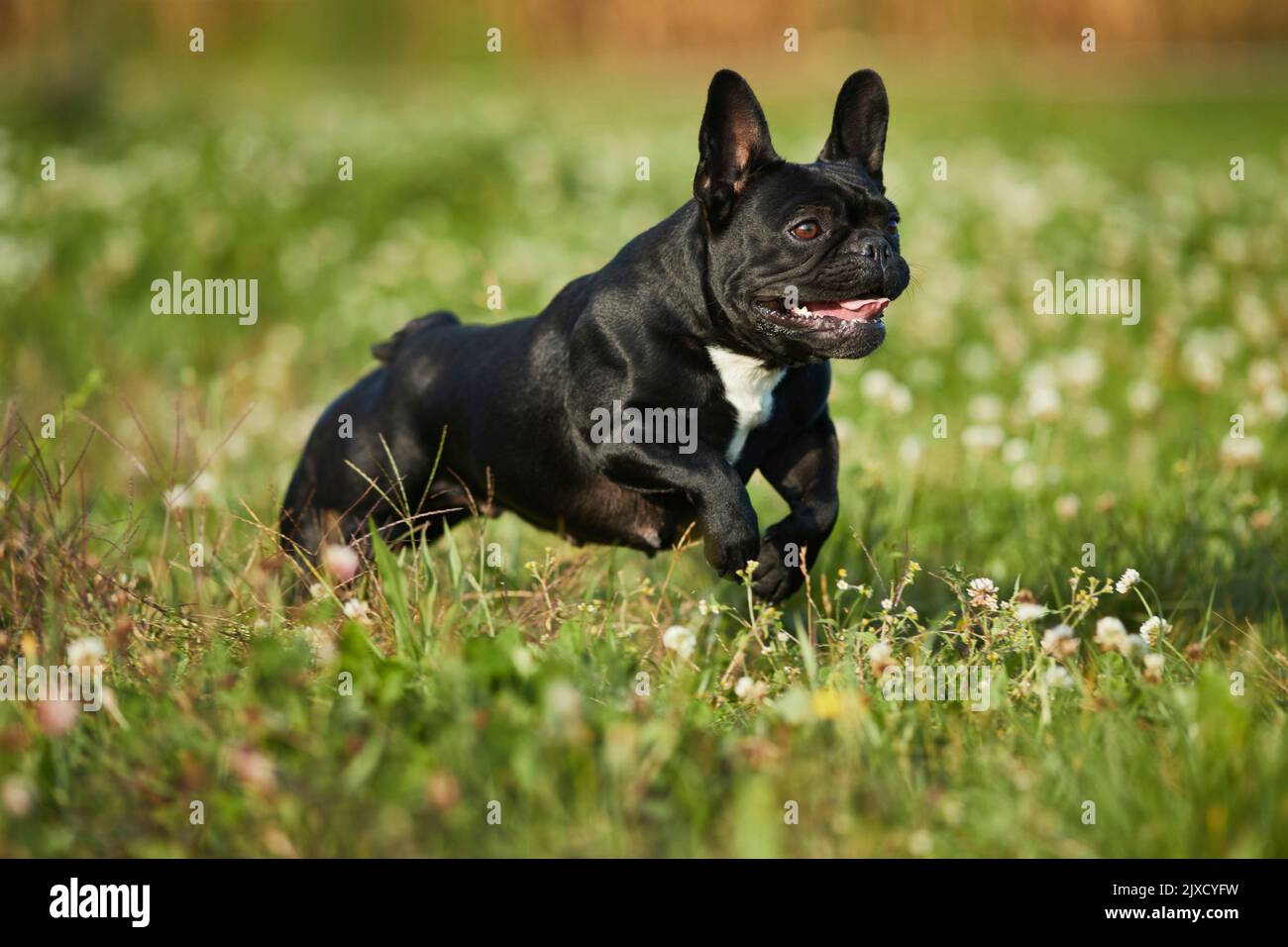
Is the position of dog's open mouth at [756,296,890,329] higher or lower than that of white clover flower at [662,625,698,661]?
higher

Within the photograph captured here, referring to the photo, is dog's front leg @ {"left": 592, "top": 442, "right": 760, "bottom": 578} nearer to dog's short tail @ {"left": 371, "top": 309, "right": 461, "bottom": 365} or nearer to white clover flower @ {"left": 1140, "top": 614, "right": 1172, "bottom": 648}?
white clover flower @ {"left": 1140, "top": 614, "right": 1172, "bottom": 648}

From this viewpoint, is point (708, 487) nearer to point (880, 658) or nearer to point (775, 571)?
point (775, 571)

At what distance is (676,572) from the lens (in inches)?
195

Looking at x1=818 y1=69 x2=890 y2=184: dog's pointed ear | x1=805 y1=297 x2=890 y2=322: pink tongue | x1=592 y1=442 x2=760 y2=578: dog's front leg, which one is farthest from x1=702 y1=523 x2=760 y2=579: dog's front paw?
x1=818 y1=69 x2=890 y2=184: dog's pointed ear

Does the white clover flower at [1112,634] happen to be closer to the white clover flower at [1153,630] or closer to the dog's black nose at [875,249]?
the white clover flower at [1153,630]

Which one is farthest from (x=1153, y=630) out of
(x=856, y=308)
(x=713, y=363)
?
(x=713, y=363)

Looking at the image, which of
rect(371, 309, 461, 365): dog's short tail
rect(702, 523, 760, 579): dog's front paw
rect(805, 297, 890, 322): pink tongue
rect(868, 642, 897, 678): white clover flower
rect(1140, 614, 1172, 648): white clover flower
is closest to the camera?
rect(868, 642, 897, 678): white clover flower

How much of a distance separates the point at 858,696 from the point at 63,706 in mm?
1680

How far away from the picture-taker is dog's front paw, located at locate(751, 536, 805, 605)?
3934mm

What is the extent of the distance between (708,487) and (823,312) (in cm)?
58

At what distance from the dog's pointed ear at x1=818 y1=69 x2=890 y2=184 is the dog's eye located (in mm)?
464

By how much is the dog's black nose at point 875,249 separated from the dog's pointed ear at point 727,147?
14.4 inches

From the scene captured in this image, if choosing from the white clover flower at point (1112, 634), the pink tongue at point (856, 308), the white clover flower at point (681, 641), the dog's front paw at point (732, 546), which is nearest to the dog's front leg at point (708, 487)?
the dog's front paw at point (732, 546)
